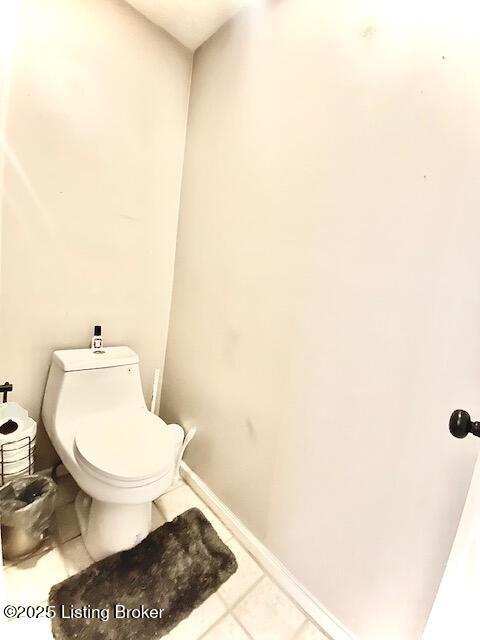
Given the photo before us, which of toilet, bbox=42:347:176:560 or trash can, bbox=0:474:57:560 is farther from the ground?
toilet, bbox=42:347:176:560

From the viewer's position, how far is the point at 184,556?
1.20 metres

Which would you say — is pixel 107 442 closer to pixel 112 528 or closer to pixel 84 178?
pixel 112 528

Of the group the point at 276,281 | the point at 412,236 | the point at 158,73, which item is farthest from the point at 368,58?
the point at 158,73

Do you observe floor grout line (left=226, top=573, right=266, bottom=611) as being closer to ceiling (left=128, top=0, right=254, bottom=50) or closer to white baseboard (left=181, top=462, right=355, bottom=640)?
white baseboard (left=181, top=462, right=355, bottom=640)

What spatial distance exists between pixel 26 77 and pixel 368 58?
4.05 ft

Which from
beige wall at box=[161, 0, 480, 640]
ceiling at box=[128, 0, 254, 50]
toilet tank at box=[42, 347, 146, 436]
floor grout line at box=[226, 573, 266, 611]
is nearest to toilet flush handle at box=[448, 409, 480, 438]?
beige wall at box=[161, 0, 480, 640]

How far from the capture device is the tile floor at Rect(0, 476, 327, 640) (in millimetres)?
984

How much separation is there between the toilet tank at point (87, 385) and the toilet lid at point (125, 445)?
0.23ft

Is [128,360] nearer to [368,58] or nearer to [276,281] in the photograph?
[276,281]

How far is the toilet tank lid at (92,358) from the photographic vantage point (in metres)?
1.31

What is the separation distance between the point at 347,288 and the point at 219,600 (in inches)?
47.4

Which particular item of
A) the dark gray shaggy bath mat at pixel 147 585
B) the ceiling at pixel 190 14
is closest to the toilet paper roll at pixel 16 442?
the dark gray shaggy bath mat at pixel 147 585

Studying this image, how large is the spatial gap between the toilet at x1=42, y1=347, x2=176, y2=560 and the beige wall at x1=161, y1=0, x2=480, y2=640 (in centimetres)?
37

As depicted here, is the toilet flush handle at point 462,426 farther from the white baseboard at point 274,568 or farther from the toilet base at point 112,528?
the toilet base at point 112,528
